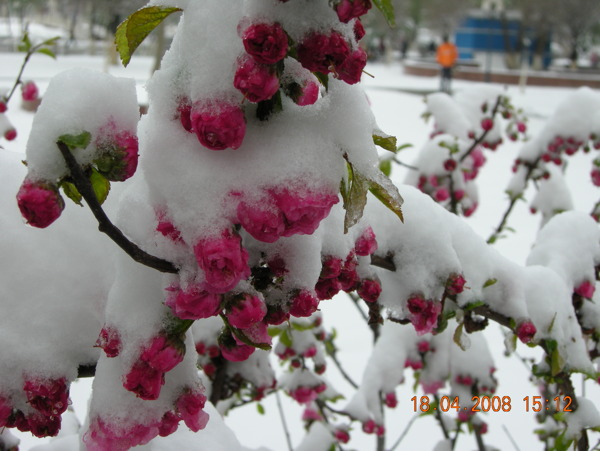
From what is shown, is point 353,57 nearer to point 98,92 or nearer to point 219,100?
point 219,100

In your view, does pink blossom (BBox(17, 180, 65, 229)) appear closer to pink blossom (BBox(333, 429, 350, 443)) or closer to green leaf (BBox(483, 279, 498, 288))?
green leaf (BBox(483, 279, 498, 288))

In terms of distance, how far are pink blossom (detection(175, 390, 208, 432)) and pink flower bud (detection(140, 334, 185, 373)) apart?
0.26 ft

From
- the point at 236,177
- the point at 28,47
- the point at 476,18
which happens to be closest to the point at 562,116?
the point at 28,47

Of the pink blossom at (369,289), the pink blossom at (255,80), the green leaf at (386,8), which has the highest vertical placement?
the green leaf at (386,8)

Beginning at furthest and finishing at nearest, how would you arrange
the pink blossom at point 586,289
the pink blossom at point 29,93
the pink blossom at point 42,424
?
the pink blossom at point 29,93 < the pink blossom at point 586,289 < the pink blossom at point 42,424

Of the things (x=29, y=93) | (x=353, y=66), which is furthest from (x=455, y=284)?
(x=29, y=93)

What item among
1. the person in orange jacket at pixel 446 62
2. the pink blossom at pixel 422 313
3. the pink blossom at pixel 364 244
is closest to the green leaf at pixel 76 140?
the pink blossom at pixel 364 244

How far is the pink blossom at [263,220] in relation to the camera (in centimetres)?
64

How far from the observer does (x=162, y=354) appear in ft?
2.34

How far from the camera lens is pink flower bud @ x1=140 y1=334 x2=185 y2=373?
71 cm

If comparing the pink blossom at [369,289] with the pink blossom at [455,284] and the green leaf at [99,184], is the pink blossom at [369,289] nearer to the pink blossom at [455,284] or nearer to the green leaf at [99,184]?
the pink blossom at [455,284]

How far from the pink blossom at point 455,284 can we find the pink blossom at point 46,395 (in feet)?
2.42

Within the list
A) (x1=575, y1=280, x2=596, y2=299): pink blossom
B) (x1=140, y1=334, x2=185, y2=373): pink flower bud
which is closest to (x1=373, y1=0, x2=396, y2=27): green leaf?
(x1=140, y1=334, x2=185, y2=373): pink flower bud

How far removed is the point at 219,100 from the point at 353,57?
0.52 ft
